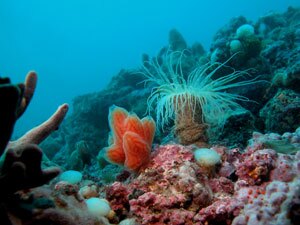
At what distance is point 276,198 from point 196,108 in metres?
2.43

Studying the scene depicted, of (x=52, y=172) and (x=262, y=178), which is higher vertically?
(x=52, y=172)

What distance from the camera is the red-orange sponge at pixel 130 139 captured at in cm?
332

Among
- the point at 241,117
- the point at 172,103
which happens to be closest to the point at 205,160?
the point at 172,103

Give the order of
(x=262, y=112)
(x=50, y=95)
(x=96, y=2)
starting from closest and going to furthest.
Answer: (x=262, y=112), (x=50, y=95), (x=96, y=2)

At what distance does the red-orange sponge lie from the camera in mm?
3318

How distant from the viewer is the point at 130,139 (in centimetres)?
338

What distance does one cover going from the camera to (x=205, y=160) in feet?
10.7

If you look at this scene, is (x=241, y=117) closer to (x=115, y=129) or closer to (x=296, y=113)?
(x=296, y=113)

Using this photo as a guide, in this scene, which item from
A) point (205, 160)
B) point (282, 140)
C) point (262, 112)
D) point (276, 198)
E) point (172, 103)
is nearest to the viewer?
point (276, 198)

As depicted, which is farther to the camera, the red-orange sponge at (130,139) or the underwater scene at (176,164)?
the red-orange sponge at (130,139)

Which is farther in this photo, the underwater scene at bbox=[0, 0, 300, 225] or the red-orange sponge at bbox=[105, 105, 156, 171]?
the red-orange sponge at bbox=[105, 105, 156, 171]

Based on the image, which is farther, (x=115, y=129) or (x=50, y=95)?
(x=50, y=95)

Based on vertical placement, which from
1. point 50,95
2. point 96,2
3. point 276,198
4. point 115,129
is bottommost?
point 276,198

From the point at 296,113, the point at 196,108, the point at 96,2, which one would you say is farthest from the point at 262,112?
the point at 96,2
